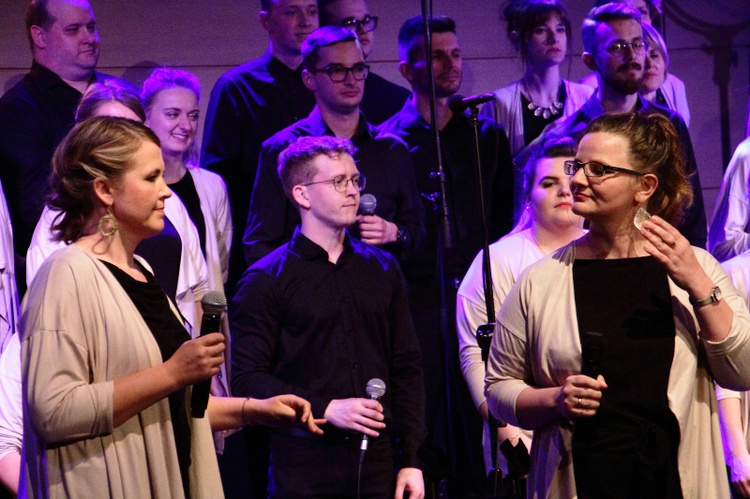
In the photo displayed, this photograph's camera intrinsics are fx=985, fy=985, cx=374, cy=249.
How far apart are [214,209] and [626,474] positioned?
7.84ft

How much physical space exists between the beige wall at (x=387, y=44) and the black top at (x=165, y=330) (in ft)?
9.58

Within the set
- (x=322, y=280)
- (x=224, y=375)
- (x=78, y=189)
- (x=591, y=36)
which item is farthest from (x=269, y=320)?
(x=591, y=36)

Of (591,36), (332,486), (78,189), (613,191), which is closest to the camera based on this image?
(78,189)

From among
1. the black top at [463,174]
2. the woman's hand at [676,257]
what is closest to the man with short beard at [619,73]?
the black top at [463,174]

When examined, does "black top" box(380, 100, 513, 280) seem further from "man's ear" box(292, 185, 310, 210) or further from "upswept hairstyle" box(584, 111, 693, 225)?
"upswept hairstyle" box(584, 111, 693, 225)

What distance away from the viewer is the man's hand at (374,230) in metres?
4.08

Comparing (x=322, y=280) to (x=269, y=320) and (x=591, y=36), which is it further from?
(x=591, y=36)

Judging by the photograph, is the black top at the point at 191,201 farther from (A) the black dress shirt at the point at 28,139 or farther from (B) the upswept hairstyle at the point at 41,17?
(B) the upswept hairstyle at the point at 41,17

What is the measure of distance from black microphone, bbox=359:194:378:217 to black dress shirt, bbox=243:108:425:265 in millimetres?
200

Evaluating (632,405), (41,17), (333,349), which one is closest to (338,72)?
(41,17)

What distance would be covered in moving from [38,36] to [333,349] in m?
2.02

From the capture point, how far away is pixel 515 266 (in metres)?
3.85

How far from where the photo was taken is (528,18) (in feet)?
16.5

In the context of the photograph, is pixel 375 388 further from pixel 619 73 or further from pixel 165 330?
pixel 619 73
